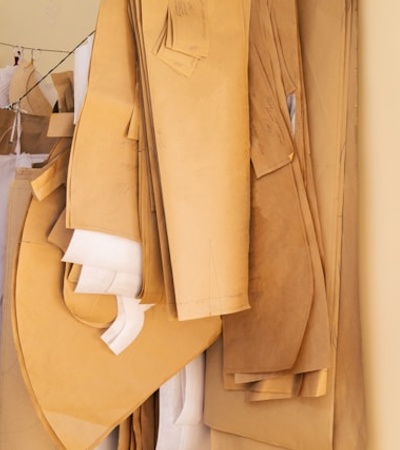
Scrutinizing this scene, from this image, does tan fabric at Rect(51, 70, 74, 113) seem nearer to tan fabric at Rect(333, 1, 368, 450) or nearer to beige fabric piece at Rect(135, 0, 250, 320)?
beige fabric piece at Rect(135, 0, 250, 320)

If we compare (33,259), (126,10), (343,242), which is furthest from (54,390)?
(126,10)

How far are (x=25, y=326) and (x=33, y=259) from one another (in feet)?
0.41

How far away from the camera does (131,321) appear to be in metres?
1.29

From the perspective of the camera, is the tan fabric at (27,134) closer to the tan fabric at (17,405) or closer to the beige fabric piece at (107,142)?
the tan fabric at (17,405)

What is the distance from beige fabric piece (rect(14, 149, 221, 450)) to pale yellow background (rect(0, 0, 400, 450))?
334mm

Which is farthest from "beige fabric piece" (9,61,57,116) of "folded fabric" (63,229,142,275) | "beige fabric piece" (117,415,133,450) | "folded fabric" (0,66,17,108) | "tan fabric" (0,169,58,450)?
"beige fabric piece" (117,415,133,450)

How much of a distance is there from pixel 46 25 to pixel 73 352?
1.16 metres

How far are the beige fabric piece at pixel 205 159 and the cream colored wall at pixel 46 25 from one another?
0.90 meters

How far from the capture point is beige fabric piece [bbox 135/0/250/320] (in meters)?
1.15

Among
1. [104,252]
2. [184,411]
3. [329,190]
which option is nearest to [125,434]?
[184,411]

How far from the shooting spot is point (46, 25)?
2.06 m

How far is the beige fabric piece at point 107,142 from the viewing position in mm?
1164

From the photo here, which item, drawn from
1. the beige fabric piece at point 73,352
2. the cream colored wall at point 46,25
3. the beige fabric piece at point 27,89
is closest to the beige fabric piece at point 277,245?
the beige fabric piece at point 73,352

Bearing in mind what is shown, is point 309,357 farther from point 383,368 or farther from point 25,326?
point 25,326
